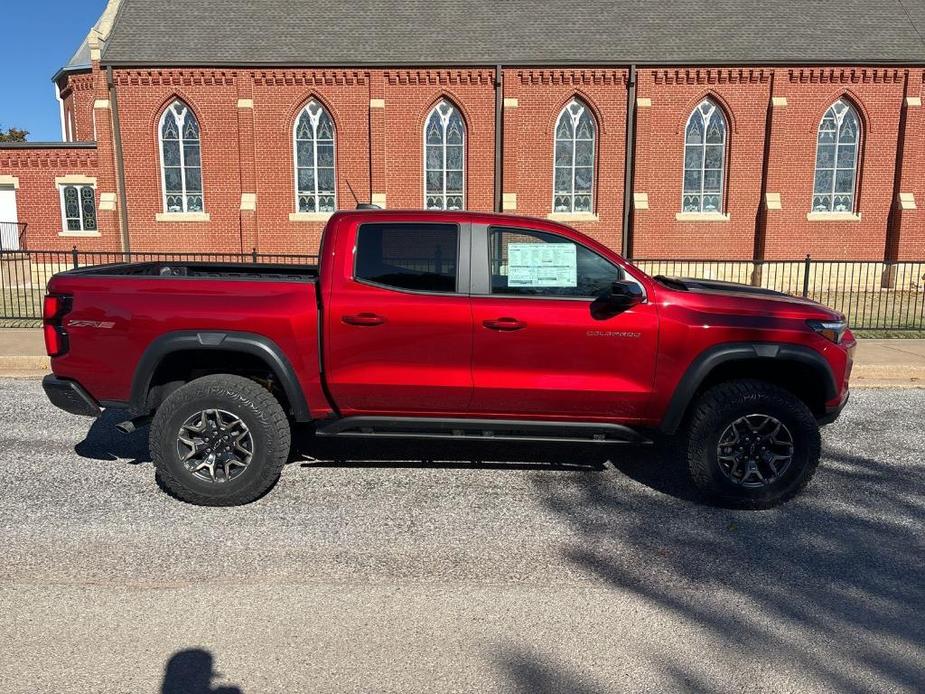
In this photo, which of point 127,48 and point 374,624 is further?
point 127,48

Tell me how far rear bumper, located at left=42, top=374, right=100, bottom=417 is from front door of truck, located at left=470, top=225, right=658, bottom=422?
105 inches

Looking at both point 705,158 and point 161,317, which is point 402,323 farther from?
point 705,158

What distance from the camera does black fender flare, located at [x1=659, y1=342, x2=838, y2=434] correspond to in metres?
4.36

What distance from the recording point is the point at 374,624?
120 inches

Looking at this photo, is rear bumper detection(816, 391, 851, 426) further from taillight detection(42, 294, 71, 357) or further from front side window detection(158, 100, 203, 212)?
front side window detection(158, 100, 203, 212)

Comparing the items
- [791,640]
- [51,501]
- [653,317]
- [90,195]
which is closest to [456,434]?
[653,317]

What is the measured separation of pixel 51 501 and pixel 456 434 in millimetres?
2828

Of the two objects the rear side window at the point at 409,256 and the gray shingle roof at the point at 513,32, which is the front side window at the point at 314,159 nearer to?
the gray shingle roof at the point at 513,32

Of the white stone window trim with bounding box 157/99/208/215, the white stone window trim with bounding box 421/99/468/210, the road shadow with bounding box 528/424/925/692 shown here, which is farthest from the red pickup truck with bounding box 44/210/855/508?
the white stone window trim with bounding box 157/99/208/215

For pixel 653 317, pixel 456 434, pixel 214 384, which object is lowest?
pixel 456 434

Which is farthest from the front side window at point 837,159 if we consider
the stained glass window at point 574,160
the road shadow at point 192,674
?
the road shadow at point 192,674

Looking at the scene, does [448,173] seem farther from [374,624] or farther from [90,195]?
[374,624]

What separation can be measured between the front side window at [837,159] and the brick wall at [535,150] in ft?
1.02

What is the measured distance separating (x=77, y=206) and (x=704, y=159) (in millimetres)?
19640
